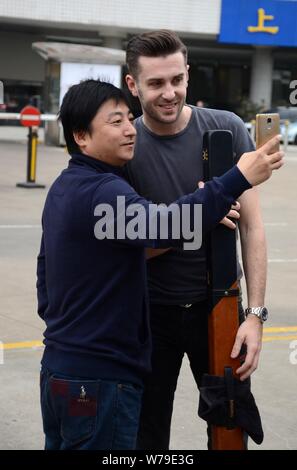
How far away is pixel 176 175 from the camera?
3.16 metres

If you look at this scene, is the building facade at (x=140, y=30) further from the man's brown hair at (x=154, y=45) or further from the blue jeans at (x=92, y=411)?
the blue jeans at (x=92, y=411)

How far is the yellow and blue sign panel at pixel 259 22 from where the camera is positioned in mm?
33562

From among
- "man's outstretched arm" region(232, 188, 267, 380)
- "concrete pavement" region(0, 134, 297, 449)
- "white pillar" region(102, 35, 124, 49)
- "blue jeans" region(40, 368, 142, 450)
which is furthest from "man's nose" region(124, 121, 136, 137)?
"white pillar" region(102, 35, 124, 49)

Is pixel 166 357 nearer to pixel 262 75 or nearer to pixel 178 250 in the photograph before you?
pixel 178 250

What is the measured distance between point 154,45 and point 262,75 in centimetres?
3653

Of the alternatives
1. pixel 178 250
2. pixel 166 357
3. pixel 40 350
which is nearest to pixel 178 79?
pixel 178 250

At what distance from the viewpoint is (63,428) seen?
8.73 feet

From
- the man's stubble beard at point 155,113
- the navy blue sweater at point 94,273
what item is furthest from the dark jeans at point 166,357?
the man's stubble beard at point 155,113

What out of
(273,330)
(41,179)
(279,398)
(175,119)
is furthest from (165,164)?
(41,179)

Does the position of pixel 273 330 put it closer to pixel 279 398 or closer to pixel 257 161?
pixel 279 398

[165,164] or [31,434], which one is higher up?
[165,164]

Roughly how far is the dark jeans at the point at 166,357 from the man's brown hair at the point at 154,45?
0.87 m

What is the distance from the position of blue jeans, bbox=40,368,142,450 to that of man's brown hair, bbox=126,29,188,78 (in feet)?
3.54
